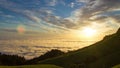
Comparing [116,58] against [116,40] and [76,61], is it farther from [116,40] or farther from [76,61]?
[116,40]

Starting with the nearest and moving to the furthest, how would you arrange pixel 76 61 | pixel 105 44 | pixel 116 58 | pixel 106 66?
pixel 106 66 < pixel 116 58 < pixel 76 61 < pixel 105 44

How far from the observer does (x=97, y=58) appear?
160750 millimetres

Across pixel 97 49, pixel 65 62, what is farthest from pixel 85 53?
pixel 65 62

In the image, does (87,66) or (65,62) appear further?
(65,62)

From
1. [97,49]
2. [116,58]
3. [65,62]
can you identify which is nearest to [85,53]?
[97,49]

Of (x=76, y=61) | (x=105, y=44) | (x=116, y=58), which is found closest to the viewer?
(x=116, y=58)

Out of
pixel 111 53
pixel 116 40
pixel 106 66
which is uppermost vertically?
pixel 116 40

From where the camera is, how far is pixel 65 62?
167375 mm

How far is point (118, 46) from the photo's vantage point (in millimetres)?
176625

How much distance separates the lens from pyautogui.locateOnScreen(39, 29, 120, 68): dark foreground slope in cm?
14325

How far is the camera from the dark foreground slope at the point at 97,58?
5640 inches

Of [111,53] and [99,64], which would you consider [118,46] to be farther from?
[99,64]

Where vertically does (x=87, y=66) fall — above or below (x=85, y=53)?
below

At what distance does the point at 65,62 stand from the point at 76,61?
801cm
